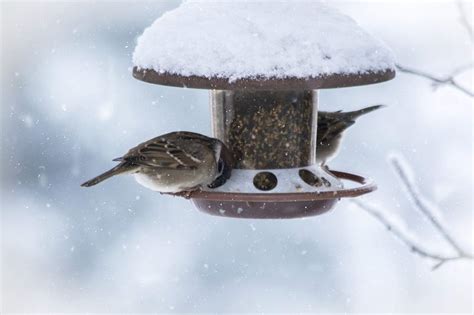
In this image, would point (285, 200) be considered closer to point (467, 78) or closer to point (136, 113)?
point (467, 78)

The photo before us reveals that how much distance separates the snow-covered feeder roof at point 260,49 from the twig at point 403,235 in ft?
2.47

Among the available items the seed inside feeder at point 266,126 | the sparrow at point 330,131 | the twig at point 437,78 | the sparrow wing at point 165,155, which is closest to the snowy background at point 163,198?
the sparrow at point 330,131

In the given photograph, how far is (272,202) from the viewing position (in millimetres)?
5480

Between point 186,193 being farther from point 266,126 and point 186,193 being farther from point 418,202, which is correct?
point 418,202

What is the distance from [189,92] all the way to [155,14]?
0.74m

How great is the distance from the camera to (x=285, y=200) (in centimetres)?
532

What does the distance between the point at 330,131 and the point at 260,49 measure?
1468 millimetres

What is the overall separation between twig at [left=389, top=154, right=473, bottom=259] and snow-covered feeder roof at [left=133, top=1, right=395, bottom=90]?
49 cm

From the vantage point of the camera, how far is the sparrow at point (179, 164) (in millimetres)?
5566

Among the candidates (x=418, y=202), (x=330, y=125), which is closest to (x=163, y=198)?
(x=330, y=125)

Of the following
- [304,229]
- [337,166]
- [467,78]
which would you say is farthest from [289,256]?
[467,78]

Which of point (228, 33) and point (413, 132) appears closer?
point (228, 33)

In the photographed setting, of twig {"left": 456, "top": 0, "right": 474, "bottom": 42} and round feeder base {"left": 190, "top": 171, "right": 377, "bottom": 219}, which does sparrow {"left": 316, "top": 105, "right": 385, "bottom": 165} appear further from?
twig {"left": 456, "top": 0, "right": 474, "bottom": 42}

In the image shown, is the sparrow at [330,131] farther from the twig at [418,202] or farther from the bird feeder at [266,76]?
the twig at [418,202]
